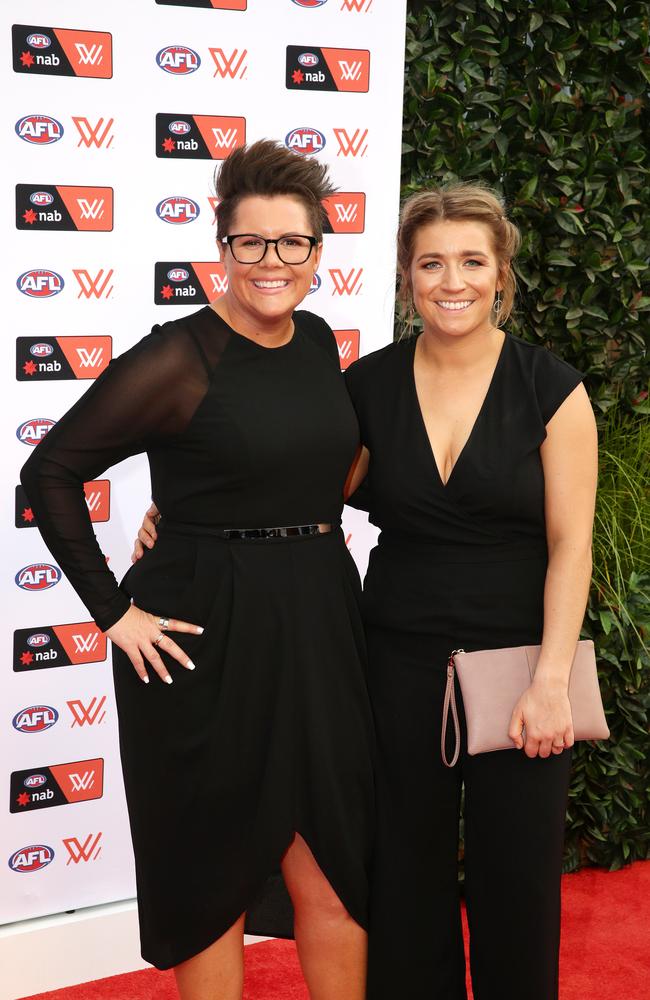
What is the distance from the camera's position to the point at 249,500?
1.98m

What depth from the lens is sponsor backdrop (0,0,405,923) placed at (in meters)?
2.75

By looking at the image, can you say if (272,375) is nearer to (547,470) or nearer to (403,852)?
(547,470)

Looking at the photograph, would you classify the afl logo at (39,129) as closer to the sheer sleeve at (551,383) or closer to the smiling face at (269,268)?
the smiling face at (269,268)

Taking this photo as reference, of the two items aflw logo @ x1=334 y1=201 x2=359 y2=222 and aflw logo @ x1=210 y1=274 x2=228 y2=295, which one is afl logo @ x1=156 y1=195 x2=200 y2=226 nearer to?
aflw logo @ x1=210 y1=274 x2=228 y2=295

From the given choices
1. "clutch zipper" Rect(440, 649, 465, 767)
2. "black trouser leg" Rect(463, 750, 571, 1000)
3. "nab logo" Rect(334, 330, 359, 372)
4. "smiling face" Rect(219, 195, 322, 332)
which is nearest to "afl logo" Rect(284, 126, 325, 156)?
"nab logo" Rect(334, 330, 359, 372)

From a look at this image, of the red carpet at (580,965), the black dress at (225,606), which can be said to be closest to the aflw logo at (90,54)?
the black dress at (225,606)

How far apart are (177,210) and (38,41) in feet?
1.69

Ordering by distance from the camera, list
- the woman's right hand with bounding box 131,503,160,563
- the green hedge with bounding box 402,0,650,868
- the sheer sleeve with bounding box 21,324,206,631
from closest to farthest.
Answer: the sheer sleeve with bounding box 21,324,206,631
the woman's right hand with bounding box 131,503,160,563
the green hedge with bounding box 402,0,650,868

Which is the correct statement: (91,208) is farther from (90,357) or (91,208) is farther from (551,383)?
(551,383)

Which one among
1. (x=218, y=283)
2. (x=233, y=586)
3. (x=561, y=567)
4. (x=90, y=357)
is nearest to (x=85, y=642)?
(x=90, y=357)

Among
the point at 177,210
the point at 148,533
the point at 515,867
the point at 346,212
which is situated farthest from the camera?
the point at 346,212

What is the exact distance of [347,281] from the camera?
3.17m

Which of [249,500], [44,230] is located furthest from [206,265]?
[249,500]

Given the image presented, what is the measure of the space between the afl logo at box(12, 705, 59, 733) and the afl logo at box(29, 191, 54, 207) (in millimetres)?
1303
